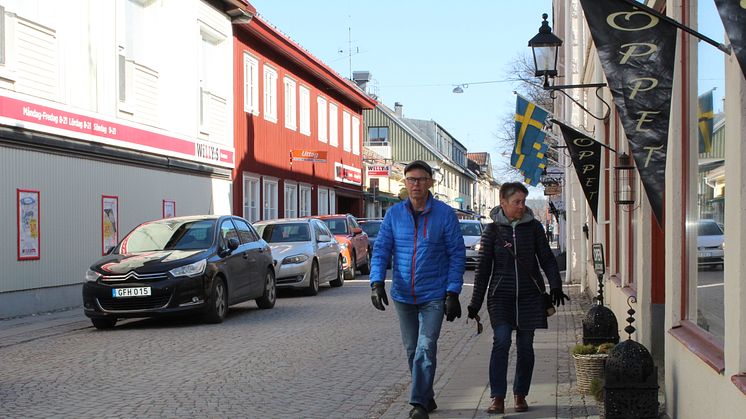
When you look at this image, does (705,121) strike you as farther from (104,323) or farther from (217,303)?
(104,323)

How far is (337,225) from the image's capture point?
89.6 feet

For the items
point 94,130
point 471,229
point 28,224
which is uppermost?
point 94,130

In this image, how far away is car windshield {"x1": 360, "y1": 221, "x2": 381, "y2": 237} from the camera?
32.1m

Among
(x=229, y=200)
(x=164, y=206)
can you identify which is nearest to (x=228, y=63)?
(x=229, y=200)

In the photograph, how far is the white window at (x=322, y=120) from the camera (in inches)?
1523

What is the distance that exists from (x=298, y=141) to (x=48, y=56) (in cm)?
1739

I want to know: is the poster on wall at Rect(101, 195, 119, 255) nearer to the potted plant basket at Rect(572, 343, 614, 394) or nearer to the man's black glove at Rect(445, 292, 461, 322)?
the potted plant basket at Rect(572, 343, 614, 394)

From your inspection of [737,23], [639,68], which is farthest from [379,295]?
[737,23]

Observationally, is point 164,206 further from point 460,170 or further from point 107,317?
point 460,170

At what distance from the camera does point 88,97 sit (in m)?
19.4

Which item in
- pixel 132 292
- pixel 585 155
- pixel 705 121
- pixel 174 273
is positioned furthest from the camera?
pixel 174 273

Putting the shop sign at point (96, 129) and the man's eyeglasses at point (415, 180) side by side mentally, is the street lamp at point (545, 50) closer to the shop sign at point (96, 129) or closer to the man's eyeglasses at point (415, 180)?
the man's eyeglasses at point (415, 180)

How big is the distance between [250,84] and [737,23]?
27.3m

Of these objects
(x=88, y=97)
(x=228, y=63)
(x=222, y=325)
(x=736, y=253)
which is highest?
(x=228, y=63)
